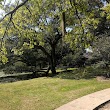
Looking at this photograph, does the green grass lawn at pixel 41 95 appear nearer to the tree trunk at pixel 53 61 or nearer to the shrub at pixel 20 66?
the shrub at pixel 20 66

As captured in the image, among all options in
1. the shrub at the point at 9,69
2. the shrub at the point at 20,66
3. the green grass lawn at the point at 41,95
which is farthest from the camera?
the shrub at the point at 9,69

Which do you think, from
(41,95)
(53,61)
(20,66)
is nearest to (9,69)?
(20,66)

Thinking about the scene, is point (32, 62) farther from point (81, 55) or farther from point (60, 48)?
point (81, 55)

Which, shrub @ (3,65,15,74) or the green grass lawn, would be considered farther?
shrub @ (3,65,15,74)

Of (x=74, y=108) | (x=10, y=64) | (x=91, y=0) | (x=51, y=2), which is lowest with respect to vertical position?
(x=74, y=108)

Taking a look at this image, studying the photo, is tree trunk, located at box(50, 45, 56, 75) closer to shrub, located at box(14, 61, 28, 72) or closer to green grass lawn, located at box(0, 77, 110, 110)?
shrub, located at box(14, 61, 28, 72)

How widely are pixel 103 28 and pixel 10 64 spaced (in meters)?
9.15

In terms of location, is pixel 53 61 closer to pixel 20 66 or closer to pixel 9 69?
pixel 20 66

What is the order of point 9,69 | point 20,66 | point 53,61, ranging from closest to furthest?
point 20,66, point 9,69, point 53,61

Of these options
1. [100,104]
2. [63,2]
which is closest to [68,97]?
[100,104]

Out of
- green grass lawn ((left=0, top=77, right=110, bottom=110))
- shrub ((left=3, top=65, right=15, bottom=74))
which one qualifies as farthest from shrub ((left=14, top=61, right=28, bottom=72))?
green grass lawn ((left=0, top=77, right=110, bottom=110))

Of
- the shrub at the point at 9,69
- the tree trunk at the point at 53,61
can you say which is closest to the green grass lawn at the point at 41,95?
the shrub at the point at 9,69

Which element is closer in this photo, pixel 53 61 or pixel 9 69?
pixel 9 69

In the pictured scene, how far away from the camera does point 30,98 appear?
40.2 ft
